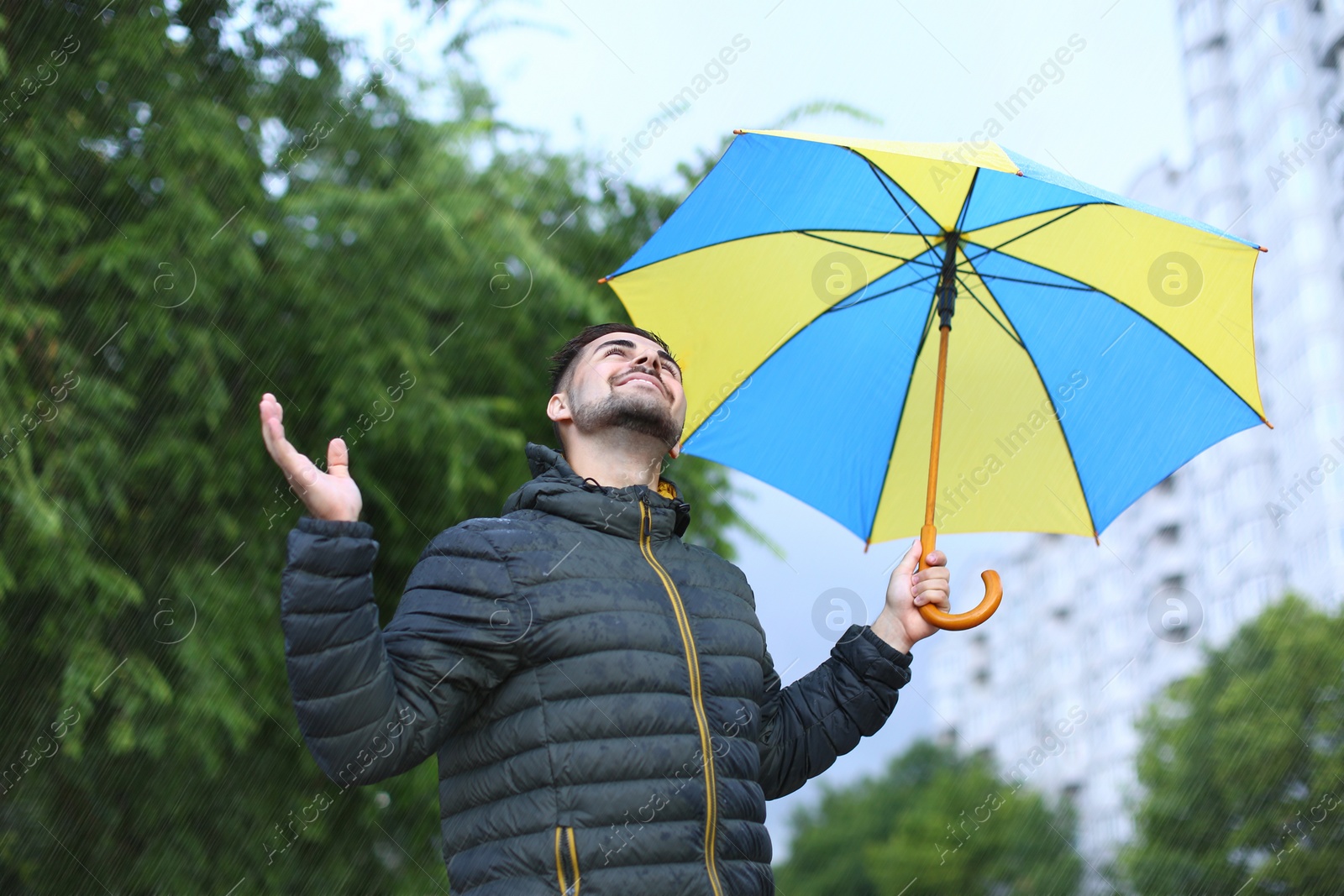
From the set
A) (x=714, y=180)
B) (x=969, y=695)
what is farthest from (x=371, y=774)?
(x=969, y=695)

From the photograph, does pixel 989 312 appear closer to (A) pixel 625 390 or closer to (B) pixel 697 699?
(A) pixel 625 390

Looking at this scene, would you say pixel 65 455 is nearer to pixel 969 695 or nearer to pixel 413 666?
pixel 413 666

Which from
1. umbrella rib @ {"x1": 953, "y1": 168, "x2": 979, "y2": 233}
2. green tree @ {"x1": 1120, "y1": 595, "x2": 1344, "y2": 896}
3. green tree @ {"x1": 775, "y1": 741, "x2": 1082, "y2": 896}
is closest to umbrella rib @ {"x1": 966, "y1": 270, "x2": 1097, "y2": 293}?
umbrella rib @ {"x1": 953, "y1": 168, "x2": 979, "y2": 233}

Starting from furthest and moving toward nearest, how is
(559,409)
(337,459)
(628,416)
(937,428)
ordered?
1. (937,428)
2. (559,409)
3. (628,416)
4. (337,459)

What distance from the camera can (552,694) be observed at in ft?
8.95

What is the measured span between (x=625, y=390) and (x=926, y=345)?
1.45 metres

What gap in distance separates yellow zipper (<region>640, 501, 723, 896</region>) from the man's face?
0.30 meters

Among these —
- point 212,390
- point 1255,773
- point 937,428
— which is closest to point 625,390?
point 937,428

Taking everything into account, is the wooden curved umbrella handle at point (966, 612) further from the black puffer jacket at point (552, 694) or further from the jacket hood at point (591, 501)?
the jacket hood at point (591, 501)

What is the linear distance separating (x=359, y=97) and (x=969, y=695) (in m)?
99.8

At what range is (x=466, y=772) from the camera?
2.77 m

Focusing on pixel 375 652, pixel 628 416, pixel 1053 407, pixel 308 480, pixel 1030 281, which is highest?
pixel 1030 281

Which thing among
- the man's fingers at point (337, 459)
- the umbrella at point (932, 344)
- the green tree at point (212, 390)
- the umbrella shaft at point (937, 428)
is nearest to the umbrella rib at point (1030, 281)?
the umbrella at point (932, 344)

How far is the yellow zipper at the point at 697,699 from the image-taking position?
107 inches
